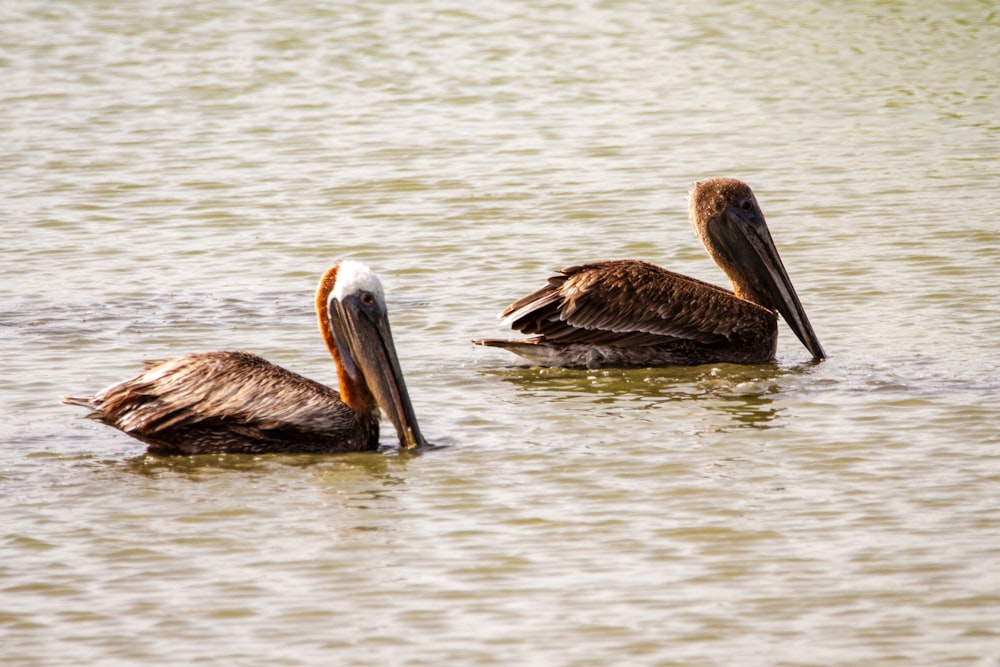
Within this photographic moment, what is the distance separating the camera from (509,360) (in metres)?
8.16

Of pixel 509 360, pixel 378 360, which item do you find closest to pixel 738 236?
pixel 509 360

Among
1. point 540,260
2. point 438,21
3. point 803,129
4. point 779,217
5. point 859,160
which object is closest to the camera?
point 540,260

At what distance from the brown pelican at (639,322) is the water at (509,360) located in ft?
0.41

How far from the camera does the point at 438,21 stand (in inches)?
779

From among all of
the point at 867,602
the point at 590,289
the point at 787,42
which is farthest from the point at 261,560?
the point at 787,42

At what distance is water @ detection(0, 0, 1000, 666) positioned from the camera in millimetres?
5023

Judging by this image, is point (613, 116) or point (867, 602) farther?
point (613, 116)

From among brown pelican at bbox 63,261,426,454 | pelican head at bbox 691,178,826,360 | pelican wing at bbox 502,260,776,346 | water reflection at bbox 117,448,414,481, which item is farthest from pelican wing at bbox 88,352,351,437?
pelican head at bbox 691,178,826,360

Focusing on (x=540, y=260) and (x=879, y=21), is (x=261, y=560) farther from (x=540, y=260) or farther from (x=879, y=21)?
(x=879, y=21)

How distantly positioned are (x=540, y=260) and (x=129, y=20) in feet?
37.7

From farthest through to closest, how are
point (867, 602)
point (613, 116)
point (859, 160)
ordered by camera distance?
1. point (613, 116)
2. point (859, 160)
3. point (867, 602)

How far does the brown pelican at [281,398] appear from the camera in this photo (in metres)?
6.49

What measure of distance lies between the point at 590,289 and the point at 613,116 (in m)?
6.88

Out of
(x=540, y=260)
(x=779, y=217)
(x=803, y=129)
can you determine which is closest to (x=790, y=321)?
(x=540, y=260)
